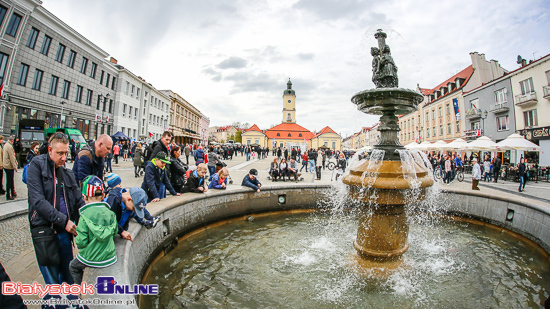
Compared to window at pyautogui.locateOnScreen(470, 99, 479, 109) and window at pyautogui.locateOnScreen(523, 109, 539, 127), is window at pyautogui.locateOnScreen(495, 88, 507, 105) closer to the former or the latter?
window at pyautogui.locateOnScreen(523, 109, 539, 127)

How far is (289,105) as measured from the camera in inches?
4028

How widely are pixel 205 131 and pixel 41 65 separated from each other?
69.6 m

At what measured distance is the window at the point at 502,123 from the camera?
90.9 feet

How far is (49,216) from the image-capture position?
2.44m

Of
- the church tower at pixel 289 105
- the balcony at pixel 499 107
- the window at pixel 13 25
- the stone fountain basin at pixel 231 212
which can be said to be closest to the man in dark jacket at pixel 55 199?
the stone fountain basin at pixel 231 212

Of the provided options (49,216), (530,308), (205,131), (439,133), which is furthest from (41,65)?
(205,131)

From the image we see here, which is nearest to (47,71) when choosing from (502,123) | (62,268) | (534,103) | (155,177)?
(155,177)

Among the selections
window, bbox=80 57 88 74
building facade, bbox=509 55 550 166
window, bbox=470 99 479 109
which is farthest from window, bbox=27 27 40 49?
window, bbox=470 99 479 109

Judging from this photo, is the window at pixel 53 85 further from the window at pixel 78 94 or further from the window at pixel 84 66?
the window at pixel 84 66

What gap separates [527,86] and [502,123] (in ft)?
15.4

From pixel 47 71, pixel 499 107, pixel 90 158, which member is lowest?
pixel 90 158

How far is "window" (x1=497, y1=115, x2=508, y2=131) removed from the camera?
27694mm

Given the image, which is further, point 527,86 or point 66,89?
point 66,89

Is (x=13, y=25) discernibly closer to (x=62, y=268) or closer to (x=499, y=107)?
(x=62, y=268)
